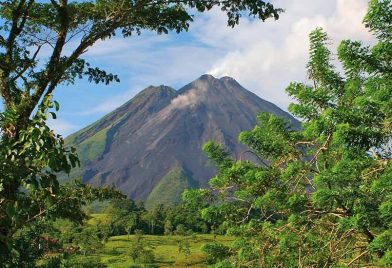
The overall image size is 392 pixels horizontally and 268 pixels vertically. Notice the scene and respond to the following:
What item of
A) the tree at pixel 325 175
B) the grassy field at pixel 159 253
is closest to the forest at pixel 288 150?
the tree at pixel 325 175

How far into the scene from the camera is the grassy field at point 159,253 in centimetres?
9206

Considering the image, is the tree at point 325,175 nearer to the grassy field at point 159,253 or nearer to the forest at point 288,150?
the forest at point 288,150

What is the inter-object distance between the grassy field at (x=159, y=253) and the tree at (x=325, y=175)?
70344 mm

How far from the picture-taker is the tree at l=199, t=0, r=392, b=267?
34.1ft

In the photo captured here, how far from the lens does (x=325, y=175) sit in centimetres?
1060

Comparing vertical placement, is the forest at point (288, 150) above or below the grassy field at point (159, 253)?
above

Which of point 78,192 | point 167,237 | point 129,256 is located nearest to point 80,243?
point 129,256

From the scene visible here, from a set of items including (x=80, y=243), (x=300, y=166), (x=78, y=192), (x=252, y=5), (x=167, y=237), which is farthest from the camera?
(x=167, y=237)

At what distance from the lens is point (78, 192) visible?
1268 centimetres

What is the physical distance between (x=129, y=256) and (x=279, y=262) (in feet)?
287

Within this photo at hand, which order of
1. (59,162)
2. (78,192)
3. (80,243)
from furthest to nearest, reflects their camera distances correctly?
1. (80,243)
2. (78,192)
3. (59,162)

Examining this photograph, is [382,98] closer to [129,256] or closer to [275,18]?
[275,18]

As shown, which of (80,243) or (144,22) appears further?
(80,243)

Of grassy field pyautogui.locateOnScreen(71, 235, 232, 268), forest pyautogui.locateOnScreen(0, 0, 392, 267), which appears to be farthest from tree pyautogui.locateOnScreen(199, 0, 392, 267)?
grassy field pyautogui.locateOnScreen(71, 235, 232, 268)
